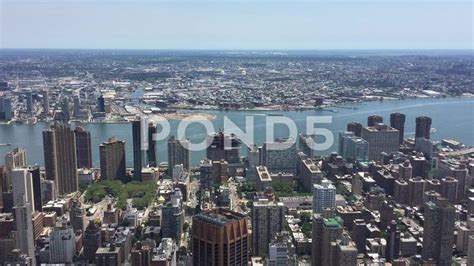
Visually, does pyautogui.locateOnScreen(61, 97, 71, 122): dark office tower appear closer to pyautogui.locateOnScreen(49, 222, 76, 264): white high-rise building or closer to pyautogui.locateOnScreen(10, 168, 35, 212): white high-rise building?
pyautogui.locateOnScreen(10, 168, 35, 212): white high-rise building

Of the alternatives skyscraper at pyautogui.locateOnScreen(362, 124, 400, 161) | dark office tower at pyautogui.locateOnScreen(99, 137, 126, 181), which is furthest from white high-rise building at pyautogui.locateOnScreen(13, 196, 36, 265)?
skyscraper at pyautogui.locateOnScreen(362, 124, 400, 161)

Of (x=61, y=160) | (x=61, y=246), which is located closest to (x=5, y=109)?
(x=61, y=160)

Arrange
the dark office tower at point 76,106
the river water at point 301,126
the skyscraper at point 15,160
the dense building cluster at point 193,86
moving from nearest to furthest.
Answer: the skyscraper at point 15,160 → the river water at point 301,126 → the dark office tower at point 76,106 → the dense building cluster at point 193,86

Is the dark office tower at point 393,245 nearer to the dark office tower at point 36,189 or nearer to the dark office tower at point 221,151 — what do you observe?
the dark office tower at point 221,151

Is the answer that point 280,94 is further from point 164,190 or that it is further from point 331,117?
point 164,190

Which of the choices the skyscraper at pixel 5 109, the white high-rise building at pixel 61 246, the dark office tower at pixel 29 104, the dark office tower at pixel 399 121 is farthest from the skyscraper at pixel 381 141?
the skyscraper at pixel 5 109

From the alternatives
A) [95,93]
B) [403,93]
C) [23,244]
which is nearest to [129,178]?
[23,244]
